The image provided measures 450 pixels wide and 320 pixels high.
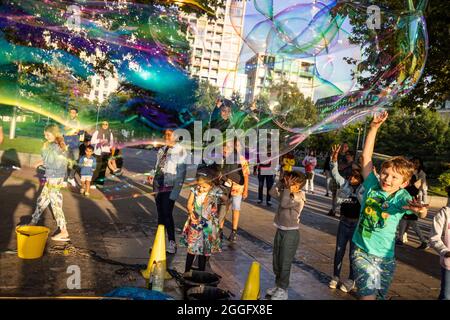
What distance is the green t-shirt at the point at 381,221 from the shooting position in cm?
340

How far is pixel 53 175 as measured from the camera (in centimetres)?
562

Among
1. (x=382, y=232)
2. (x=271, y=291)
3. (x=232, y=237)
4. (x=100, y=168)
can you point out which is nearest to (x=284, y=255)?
(x=271, y=291)

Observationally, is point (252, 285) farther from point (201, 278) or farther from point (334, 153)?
point (334, 153)

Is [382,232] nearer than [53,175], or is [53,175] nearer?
[382,232]

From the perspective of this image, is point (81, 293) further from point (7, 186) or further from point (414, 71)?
point (7, 186)

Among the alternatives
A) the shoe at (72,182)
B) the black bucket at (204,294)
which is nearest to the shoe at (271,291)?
the black bucket at (204,294)

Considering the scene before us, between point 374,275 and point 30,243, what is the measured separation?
3.57m

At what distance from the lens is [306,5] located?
527cm

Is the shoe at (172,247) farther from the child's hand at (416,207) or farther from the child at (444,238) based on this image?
the child's hand at (416,207)

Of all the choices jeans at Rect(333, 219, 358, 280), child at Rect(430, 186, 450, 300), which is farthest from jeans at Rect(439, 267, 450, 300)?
jeans at Rect(333, 219, 358, 280)

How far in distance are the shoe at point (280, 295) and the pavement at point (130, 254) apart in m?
0.22

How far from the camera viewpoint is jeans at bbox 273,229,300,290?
4336 mm

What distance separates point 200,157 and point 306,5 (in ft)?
7.76
